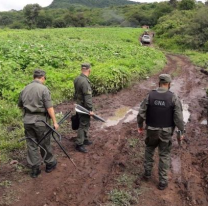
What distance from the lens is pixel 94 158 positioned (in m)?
6.06

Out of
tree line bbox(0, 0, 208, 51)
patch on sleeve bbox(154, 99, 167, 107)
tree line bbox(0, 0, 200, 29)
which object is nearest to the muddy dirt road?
patch on sleeve bbox(154, 99, 167, 107)

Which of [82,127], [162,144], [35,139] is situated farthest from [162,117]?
[35,139]

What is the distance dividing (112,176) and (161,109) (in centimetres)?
160

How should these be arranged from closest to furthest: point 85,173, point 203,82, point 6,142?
point 85,173 → point 6,142 → point 203,82

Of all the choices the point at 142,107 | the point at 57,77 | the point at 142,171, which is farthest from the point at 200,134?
the point at 57,77

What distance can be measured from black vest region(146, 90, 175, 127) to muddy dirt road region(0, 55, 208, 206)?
1.17 metres

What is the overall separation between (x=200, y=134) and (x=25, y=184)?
4979mm

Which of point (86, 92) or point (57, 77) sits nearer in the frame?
point (86, 92)

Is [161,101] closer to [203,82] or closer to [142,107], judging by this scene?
[142,107]

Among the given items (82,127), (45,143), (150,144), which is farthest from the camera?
(82,127)

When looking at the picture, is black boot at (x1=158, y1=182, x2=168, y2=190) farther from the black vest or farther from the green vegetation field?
the green vegetation field

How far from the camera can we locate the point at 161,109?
15.9 ft

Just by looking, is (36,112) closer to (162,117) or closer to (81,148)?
(81,148)

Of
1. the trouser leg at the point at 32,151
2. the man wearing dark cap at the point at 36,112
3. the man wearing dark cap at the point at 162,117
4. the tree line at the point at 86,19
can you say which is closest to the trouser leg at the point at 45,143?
the man wearing dark cap at the point at 36,112
